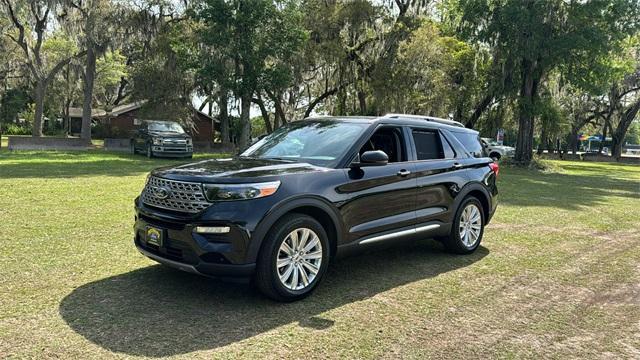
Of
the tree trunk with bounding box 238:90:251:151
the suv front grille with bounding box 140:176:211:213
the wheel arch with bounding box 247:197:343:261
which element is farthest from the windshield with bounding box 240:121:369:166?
the tree trunk with bounding box 238:90:251:151

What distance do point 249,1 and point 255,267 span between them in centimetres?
2042

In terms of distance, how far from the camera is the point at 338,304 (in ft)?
15.3

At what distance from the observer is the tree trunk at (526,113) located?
81.6 ft

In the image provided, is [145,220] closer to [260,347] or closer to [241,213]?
[241,213]

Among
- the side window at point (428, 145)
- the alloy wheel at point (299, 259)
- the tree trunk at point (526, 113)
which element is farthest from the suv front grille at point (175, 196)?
the tree trunk at point (526, 113)

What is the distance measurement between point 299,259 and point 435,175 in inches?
90.3

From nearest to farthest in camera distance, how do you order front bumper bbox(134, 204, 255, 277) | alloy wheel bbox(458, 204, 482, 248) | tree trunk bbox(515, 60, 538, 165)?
front bumper bbox(134, 204, 255, 277) < alloy wheel bbox(458, 204, 482, 248) < tree trunk bbox(515, 60, 538, 165)

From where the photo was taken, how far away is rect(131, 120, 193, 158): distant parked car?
71.7ft

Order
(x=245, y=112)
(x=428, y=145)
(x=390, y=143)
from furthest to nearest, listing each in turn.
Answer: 1. (x=245, y=112)
2. (x=428, y=145)
3. (x=390, y=143)

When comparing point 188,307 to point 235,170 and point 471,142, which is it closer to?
point 235,170

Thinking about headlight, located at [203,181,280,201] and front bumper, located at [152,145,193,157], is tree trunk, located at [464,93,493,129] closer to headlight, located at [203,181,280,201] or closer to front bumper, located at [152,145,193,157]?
front bumper, located at [152,145,193,157]

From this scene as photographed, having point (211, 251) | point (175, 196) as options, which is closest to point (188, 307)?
point (211, 251)

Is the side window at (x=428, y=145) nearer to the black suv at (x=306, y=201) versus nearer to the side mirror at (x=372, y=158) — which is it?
the black suv at (x=306, y=201)

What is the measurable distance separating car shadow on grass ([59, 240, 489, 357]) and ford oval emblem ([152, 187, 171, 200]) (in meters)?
0.93
